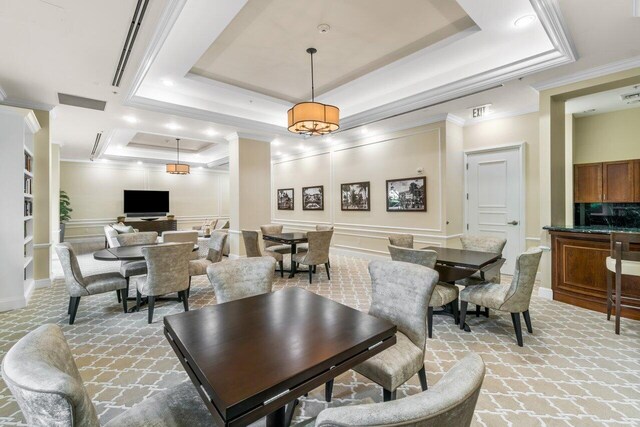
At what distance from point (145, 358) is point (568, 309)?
4989 mm

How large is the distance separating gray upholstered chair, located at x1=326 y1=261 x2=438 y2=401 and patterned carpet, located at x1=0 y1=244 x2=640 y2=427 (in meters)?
0.53

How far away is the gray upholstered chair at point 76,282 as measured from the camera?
332 centimetres

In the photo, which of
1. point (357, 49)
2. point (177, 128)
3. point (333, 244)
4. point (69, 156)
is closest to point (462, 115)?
point (357, 49)

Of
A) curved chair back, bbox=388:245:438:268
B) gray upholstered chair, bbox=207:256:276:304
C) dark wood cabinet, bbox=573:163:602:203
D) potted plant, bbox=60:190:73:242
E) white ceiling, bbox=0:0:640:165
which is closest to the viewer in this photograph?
gray upholstered chair, bbox=207:256:276:304

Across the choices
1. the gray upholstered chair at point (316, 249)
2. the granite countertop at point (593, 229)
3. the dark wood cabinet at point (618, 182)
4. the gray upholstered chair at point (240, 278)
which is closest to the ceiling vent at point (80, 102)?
the gray upholstered chair at point (316, 249)

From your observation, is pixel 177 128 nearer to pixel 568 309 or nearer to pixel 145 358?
pixel 145 358

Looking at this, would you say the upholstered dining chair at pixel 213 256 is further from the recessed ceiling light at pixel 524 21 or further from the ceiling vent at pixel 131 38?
the recessed ceiling light at pixel 524 21

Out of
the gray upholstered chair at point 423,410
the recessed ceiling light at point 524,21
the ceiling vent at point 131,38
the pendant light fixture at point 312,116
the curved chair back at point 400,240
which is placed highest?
the recessed ceiling light at point 524,21

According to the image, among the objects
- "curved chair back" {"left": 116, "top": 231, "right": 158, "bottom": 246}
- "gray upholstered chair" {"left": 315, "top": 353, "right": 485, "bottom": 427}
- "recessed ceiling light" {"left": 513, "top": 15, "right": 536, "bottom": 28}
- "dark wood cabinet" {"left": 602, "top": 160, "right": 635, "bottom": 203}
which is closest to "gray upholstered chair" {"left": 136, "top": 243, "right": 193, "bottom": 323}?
"curved chair back" {"left": 116, "top": 231, "right": 158, "bottom": 246}

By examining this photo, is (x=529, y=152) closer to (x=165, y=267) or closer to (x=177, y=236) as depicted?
(x=165, y=267)

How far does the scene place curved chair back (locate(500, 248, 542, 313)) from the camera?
2812mm

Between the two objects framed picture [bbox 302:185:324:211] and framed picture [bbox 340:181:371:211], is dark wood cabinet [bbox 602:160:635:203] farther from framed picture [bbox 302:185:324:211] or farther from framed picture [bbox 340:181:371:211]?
framed picture [bbox 302:185:324:211]

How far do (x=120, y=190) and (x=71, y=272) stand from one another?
343 inches

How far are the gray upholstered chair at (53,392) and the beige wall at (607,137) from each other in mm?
7478
